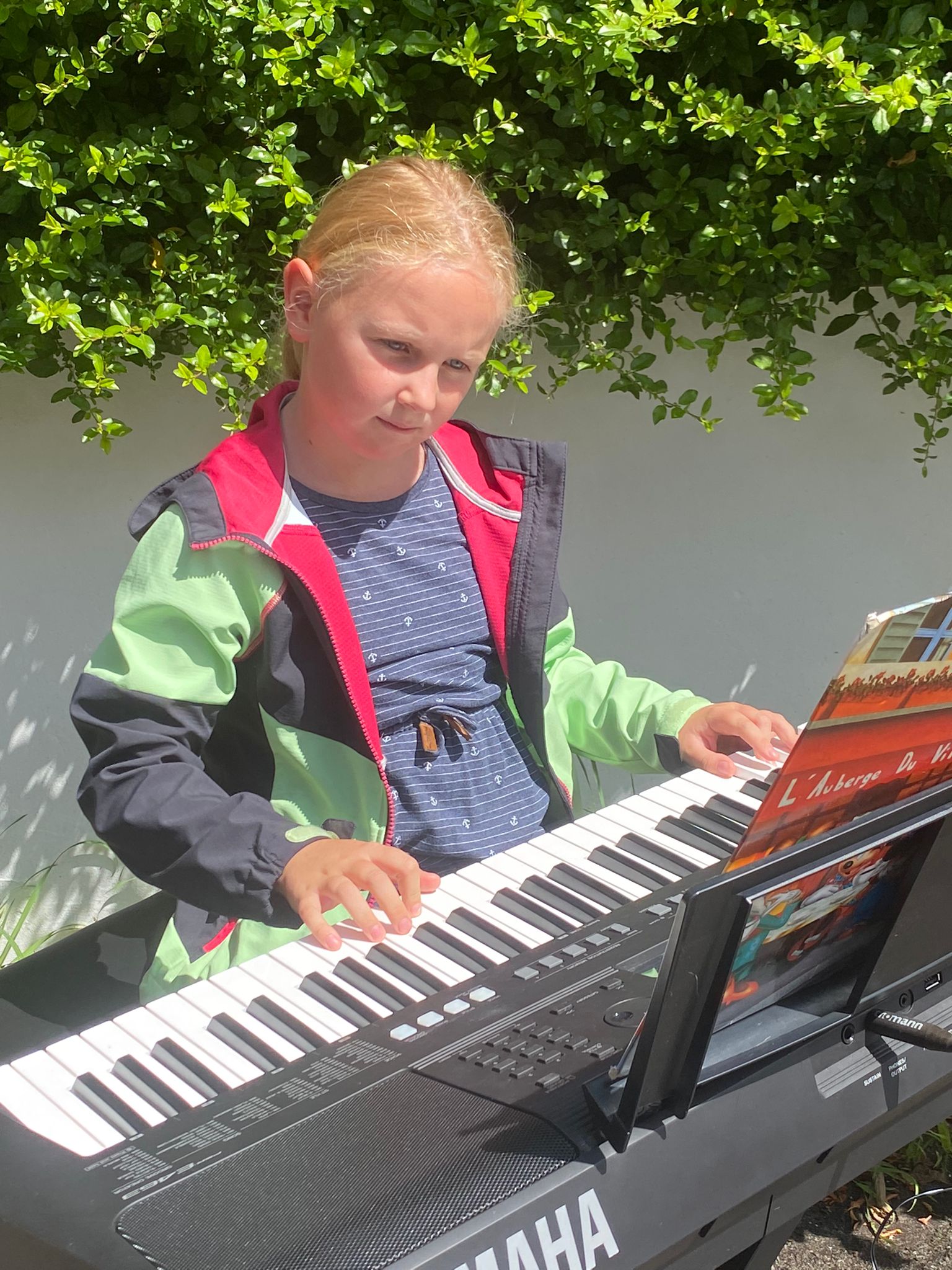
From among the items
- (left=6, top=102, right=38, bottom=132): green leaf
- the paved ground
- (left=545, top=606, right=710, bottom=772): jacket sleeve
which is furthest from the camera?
(left=6, top=102, right=38, bottom=132): green leaf

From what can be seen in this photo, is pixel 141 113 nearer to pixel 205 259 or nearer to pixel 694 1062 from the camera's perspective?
pixel 205 259

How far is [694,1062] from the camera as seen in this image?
3.20ft

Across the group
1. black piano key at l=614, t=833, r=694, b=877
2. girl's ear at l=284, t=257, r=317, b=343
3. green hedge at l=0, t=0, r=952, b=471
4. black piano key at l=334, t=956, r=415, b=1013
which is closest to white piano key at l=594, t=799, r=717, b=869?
black piano key at l=614, t=833, r=694, b=877

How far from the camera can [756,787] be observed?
1.74 meters

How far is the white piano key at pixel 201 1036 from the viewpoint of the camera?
44.3 inches

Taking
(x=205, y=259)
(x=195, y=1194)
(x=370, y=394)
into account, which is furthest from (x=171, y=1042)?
(x=205, y=259)

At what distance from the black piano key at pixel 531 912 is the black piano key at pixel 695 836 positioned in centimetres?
26

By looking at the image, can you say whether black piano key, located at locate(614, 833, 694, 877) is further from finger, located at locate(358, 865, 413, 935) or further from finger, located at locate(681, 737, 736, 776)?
finger, located at locate(358, 865, 413, 935)

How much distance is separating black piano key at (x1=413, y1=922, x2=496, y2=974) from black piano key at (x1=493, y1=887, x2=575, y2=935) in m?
0.09

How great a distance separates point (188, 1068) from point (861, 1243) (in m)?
1.60

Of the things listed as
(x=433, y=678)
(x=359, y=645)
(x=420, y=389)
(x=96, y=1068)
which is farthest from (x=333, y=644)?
(x=96, y=1068)

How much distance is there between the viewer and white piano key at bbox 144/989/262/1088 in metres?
1.13

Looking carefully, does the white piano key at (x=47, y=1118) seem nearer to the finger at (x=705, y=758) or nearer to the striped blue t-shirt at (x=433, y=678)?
the striped blue t-shirt at (x=433, y=678)

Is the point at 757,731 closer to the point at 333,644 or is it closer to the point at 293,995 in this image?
the point at 333,644
